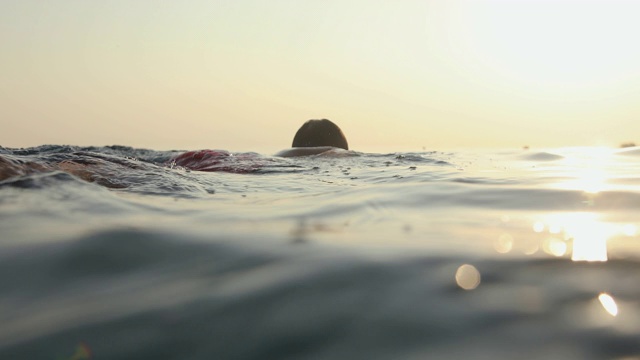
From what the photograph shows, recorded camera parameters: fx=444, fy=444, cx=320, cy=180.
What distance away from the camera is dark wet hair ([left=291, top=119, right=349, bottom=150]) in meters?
17.2

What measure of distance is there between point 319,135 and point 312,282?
1593cm

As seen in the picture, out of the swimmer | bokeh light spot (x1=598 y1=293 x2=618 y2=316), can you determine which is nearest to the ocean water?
bokeh light spot (x1=598 y1=293 x2=618 y2=316)

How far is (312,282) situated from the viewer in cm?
144

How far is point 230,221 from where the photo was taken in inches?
96.5

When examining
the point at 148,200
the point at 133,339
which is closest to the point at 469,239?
the point at 133,339

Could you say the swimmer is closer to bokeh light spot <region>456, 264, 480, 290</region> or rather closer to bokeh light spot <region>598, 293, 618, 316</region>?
bokeh light spot <region>456, 264, 480, 290</region>

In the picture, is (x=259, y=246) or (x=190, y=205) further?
(x=190, y=205)

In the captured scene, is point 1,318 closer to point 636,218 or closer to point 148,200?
point 148,200

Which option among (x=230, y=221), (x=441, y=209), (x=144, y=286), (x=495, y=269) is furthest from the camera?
(x=441, y=209)

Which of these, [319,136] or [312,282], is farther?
[319,136]

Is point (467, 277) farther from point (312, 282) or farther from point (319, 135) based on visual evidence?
point (319, 135)

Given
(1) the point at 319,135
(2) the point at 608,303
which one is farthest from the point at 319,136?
(2) the point at 608,303

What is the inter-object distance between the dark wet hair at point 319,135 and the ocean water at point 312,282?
47.5ft

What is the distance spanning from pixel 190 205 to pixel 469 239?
1.92m
